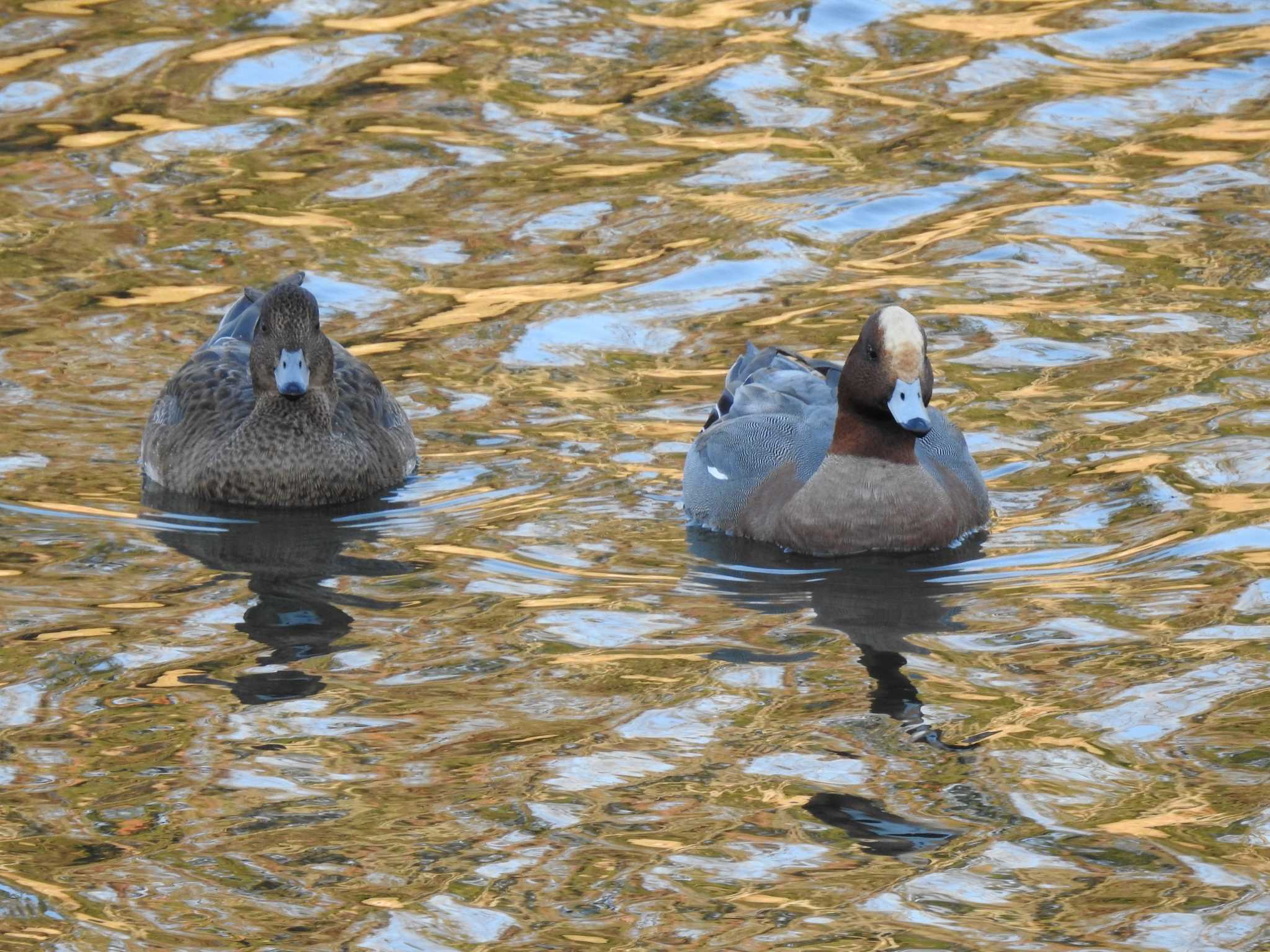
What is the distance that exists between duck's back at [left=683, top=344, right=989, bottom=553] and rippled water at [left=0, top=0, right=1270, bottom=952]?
0.46 feet

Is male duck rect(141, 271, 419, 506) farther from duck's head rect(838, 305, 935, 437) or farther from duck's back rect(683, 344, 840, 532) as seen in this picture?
duck's head rect(838, 305, 935, 437)

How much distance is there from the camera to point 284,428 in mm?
10656

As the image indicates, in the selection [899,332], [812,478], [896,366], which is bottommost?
[812,478]

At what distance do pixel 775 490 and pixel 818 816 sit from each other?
10.5 feet

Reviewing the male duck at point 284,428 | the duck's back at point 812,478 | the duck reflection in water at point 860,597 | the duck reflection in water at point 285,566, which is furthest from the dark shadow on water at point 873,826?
the male duck at point 284,428

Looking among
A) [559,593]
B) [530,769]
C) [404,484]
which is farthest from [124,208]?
[530,769]

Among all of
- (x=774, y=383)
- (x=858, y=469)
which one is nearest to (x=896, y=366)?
(x=858, y=469)

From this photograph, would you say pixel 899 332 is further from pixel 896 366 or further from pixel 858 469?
pixel 858 469

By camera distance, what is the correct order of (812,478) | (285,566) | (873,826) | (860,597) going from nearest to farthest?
(873,826)
(860,597)
(285,566)
(812,478)

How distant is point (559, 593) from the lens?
8.95m

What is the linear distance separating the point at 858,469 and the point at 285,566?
7.92 feet

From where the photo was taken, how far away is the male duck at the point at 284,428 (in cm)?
1052

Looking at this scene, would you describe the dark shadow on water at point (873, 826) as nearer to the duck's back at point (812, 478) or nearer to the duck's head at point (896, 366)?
the duck's head at point (896, 366)

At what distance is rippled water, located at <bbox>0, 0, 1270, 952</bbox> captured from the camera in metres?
6.52
